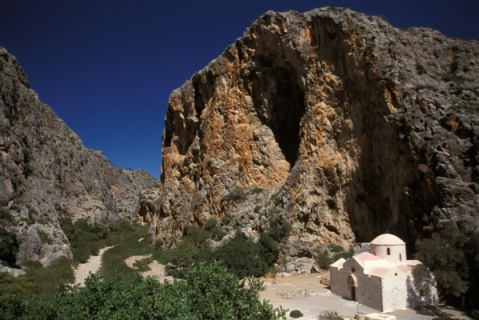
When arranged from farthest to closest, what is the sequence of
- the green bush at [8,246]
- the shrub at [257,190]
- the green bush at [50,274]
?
the shrub at [257,190] → the green bush at [8,246] → the green bush at [50,274]

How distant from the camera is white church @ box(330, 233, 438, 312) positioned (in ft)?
64.3

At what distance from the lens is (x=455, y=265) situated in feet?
62.4

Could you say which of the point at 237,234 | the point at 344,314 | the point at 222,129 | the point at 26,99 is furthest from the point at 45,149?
the point at 344,314

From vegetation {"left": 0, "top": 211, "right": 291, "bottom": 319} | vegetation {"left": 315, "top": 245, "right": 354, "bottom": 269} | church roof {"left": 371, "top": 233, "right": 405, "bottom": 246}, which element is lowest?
vegetation {"left": 0, "top": 211, "right": 291, "bottom": 319}

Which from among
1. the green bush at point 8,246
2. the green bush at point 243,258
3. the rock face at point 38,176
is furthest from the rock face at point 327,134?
the green bush at point 8,246

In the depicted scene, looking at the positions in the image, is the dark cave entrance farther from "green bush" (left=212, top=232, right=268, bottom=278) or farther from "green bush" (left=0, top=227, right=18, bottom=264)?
"green bush" (left=0, top=227, right=18, bottom=264)

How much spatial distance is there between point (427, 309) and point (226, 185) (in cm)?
2475

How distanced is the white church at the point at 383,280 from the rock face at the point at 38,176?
27.1 meters

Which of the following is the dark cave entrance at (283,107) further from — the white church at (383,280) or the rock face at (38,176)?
the rock face at (38,176)

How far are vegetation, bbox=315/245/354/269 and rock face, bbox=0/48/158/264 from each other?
2519cm

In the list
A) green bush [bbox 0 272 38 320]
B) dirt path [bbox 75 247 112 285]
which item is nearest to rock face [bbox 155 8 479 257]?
dirt path [bbox 75 247 112 285]

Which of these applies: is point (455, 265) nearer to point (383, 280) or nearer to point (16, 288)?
point (383, 280)

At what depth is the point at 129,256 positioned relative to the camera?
1641 inches

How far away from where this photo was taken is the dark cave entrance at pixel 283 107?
135 feet
